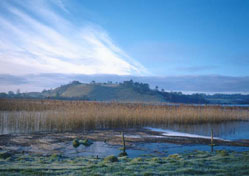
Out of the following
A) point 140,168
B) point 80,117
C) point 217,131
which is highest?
point 80,117

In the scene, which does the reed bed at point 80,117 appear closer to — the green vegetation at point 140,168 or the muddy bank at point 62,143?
the muddy bank at point 62,143

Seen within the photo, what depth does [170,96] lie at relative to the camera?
14250 cm

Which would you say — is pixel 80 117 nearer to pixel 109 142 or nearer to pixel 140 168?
pixel 109 142

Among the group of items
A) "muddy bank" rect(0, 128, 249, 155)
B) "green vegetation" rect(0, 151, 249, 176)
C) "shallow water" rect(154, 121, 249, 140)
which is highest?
"green vegetation" rect(0, 151, 249, 176)

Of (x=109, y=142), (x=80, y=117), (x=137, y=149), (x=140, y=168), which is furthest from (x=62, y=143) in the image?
(x=140, y=168)

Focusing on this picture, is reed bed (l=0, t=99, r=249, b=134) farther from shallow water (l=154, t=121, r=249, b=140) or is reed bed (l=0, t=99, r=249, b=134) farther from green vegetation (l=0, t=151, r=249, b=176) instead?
green vegetation (l=0, t=151, r=249, b=176)

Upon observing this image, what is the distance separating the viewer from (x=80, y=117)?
1916 centimetres

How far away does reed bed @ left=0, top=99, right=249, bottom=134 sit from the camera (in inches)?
679

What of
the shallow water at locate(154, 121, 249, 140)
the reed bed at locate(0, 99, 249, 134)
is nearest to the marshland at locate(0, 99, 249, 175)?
the reed bed at locate(0, 99, 249, 134)

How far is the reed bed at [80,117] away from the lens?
56.5 ft

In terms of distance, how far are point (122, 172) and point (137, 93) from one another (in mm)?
115681

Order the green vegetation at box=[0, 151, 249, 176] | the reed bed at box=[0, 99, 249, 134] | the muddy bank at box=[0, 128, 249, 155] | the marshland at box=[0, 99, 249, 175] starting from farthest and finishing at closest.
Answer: the reed bed at box=[0, 99, 249, 134] → the muddy bank at box=[0, 128, 249, 155] → the marshland at box=[0, 99, 249, 175] → the green vegetation at box=[0, 151, 249, 176]

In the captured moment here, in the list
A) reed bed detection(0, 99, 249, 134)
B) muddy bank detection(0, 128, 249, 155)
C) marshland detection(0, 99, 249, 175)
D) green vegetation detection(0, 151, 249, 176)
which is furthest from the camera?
reed bed detection(0, 99, 249, 134)

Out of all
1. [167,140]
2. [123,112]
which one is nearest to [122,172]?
[167,140]
